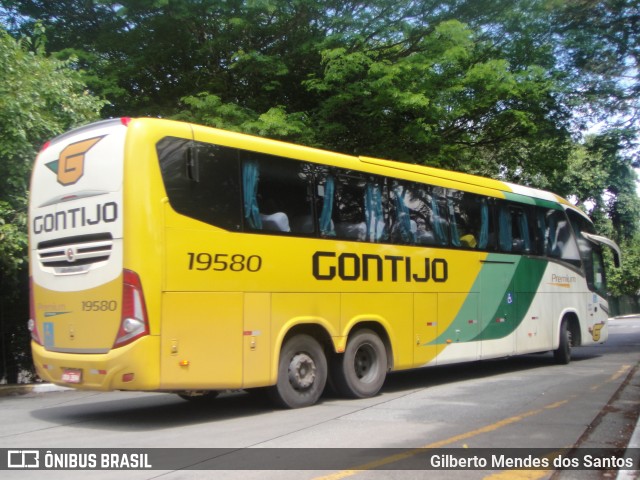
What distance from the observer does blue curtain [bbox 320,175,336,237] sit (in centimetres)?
941

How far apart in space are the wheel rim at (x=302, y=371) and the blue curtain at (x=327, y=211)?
1805 mm

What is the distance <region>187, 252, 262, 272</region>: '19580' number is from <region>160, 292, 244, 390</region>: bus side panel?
32cm

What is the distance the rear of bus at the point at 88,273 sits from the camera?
287 inches

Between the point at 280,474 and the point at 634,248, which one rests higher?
the point at 634,248

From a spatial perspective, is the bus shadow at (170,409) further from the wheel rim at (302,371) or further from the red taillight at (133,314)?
the red taillight at (133,314)

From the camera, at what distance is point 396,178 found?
35.3 ft

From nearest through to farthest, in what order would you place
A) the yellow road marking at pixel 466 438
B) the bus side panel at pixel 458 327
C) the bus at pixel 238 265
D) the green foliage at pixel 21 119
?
the yellow road marking at pixel 466 438 → the bus at pixel 238 265 → the green foliage at pixel 21 119 → the bus side panel at pixel 458 327

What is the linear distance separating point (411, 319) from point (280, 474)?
544 centimetres

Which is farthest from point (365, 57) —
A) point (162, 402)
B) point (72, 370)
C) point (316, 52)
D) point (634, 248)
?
point (634, 248)

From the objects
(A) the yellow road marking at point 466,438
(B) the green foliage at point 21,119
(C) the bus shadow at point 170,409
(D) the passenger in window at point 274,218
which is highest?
(B) the green foliage at point 21,119

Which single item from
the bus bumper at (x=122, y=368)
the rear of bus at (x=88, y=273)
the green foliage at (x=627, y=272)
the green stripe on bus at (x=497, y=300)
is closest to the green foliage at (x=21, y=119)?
the rear of bus at (x=88, y=273)

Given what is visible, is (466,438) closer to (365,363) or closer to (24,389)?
(365,363)

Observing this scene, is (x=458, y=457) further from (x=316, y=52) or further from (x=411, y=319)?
(x=316, y=52)

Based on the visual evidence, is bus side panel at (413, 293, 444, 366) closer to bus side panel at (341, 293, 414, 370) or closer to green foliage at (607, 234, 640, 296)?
bus side panel at (341, 293, 414, 370)
